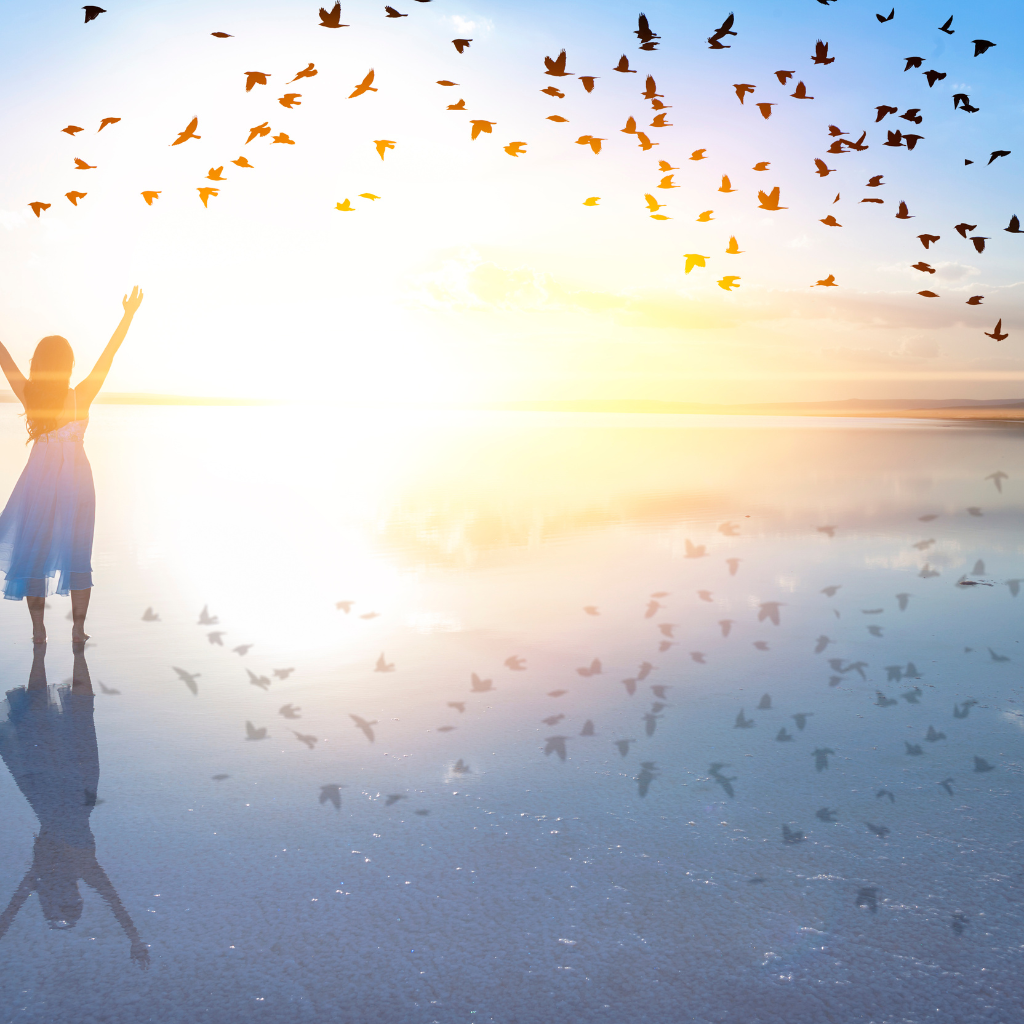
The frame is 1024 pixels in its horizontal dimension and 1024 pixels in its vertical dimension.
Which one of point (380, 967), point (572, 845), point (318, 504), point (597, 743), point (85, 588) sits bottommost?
point (318, 504)

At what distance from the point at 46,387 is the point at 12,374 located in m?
0.37

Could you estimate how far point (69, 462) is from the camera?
6645 millimetres

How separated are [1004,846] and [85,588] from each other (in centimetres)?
605

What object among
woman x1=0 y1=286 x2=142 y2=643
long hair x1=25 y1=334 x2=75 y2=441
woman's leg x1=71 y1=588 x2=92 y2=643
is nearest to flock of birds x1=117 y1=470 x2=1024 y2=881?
woman's leg x1=71 y1=588 x2=92 y2=643

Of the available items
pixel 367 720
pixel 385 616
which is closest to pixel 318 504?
pixel 385 616

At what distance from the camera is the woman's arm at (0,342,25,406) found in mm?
6637

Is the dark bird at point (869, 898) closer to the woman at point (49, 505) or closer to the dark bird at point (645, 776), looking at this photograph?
the dark bird at point (645, 776)

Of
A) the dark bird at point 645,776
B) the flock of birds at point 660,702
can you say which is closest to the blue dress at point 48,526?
the flock of birds at point 660,702

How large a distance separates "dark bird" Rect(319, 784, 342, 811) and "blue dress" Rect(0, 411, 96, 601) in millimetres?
3456

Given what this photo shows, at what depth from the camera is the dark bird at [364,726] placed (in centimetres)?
477

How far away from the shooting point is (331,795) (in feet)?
13.3

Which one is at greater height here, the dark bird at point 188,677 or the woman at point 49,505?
the woman at point 49,505

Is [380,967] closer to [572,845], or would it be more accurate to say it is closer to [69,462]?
[572,845]

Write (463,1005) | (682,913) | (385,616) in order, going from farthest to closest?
(385,616) → (682,913) → (463,1005)
